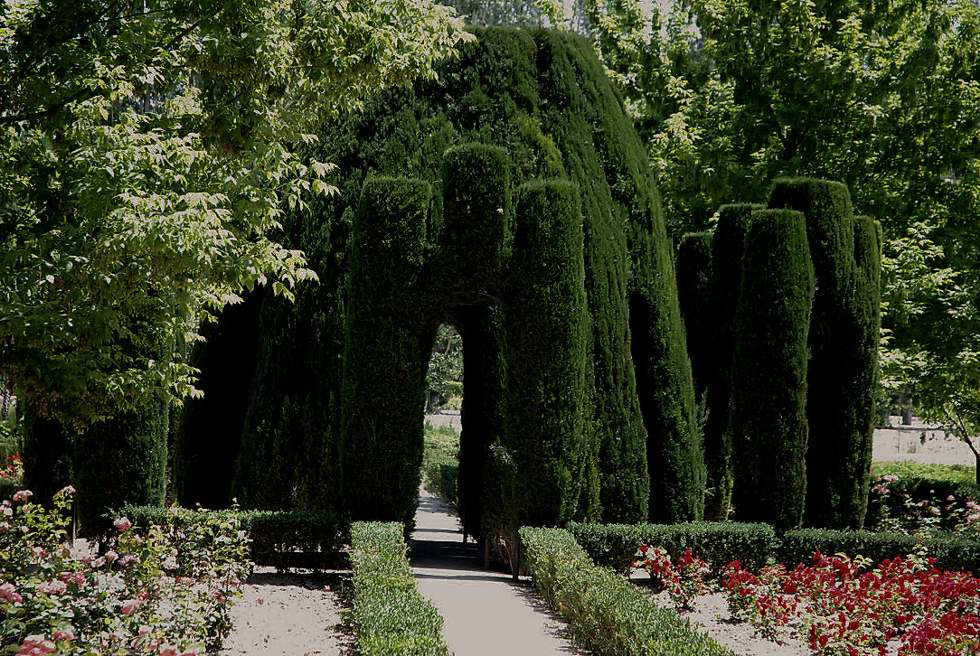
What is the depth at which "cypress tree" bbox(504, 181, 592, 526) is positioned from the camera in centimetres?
1191

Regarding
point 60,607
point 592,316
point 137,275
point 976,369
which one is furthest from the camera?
point 976,369

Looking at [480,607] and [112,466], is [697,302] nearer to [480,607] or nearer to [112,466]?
[480,607]

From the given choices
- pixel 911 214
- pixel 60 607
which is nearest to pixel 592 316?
pixel 60 607

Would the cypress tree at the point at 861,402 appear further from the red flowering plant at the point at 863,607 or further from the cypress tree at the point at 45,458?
the cypress tree at the point at 45,458

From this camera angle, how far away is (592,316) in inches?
515

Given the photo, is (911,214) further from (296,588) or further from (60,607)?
→ (60,607)

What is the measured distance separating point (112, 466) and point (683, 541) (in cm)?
712

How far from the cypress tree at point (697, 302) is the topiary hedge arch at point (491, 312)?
1986mm

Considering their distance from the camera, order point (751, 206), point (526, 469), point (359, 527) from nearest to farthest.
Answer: point (359, 527), point (526, 469), point (751, 206)

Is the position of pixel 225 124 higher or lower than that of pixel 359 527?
higher

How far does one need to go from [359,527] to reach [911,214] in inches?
579

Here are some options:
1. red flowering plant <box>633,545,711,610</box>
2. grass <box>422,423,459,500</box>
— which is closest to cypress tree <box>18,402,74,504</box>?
red flowering plant <box>633,545,711,610</box>

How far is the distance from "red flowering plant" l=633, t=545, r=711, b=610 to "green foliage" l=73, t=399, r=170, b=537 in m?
6.19

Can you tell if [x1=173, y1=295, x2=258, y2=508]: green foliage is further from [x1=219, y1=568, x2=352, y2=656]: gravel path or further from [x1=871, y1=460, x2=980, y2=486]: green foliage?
[x1=871, y1=460, x2=980, y2=486]: green foliage
